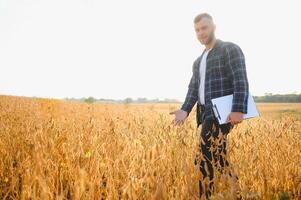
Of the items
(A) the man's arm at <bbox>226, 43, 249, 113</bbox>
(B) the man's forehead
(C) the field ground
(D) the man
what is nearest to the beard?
(D) the man

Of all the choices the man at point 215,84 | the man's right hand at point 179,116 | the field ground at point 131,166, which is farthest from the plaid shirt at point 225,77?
the field ground at point 131,166

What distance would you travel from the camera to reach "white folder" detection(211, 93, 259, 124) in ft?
8.88

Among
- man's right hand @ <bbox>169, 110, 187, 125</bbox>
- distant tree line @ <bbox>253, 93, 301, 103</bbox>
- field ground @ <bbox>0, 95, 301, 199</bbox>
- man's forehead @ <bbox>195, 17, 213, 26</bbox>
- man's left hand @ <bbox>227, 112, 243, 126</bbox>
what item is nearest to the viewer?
field ground @ <bbox>0, 95, 301, 199</bbox>

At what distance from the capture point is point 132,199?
5.63 feet

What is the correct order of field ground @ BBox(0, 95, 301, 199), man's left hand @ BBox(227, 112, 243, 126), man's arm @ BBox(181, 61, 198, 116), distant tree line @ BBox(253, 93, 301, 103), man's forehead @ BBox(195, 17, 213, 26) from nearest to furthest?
field ground @ BBox(0, 95, 301, 199) < man's left hand @ BBox(227, 112, 243, 126) < man's forehead @ BBox(195, 17, 213, 26) < man's arm @ BBox(181, 61, 198, 116) < distant tree line @ BBox(253, 93, 301, 103)

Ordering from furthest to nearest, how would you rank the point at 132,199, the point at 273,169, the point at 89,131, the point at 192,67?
the point at 192,67 < the point at 89,131 < the point at 273,169 < the point at 132,199

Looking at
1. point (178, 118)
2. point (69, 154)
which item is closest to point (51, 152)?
point (69, 154)

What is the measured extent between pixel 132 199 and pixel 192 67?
2046mm

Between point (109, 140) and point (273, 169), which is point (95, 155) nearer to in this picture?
point (109, 140)

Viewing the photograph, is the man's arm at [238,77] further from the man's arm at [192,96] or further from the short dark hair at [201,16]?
the man's arm at [192,96]

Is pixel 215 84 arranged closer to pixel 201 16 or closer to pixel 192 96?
pixel 192 96

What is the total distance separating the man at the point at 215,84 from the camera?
268 cm

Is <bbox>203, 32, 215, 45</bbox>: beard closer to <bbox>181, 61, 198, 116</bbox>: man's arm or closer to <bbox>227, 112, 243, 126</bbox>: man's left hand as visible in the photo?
<bbox>181, 61, 198, 116</bbox>: man's arm

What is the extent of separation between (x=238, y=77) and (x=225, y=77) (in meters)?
0.18
